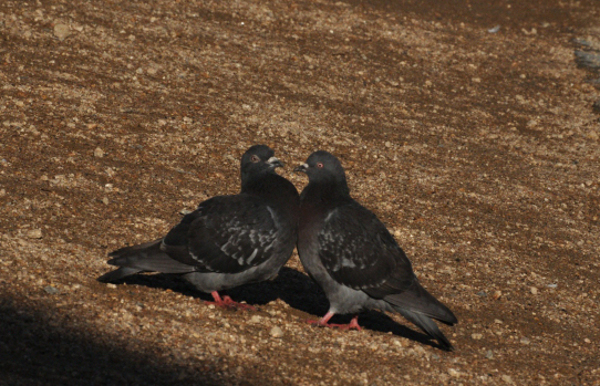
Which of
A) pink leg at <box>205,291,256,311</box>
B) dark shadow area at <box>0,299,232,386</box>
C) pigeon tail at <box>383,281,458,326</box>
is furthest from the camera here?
pink leg at <box>205,291,256,311</box>

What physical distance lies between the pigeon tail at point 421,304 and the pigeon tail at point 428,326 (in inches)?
3.1

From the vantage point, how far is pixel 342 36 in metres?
12.6

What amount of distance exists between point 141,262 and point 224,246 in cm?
65

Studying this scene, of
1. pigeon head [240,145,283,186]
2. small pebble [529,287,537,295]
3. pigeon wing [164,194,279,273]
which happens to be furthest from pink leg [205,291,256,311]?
small pebble [529,287,537,295]

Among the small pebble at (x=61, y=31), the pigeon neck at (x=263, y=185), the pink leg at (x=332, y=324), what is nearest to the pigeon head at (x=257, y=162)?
the pigeon neck at (x=263, y=185)

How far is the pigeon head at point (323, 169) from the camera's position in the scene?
626 centimetres

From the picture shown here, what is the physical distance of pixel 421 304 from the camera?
5812 millimetres

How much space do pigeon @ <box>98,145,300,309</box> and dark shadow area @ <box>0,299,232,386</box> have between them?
79 centimetres

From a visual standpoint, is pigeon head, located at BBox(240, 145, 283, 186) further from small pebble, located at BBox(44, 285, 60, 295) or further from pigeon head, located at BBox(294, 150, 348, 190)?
small pebble, located at BBox(44, 285, 60, 295)

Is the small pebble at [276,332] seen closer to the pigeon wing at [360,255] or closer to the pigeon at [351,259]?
the pigeon at [351,259]

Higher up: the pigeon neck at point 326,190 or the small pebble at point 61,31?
the small pebble at point 61,31

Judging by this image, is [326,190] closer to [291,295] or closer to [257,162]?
[257,162]

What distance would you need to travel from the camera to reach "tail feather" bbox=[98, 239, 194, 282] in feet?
19.0

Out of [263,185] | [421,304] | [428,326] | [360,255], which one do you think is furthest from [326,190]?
[428,326]
